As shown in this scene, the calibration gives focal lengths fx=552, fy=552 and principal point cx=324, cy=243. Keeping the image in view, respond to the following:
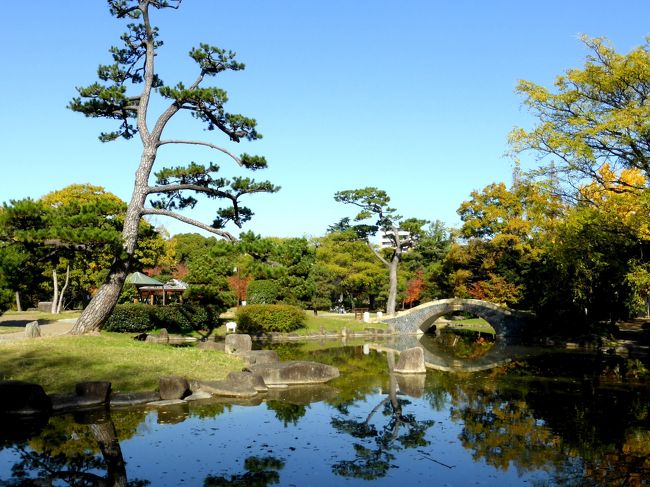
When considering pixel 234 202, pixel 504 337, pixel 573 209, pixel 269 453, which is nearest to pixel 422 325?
pixel 504 337

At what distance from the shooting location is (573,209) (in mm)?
26422

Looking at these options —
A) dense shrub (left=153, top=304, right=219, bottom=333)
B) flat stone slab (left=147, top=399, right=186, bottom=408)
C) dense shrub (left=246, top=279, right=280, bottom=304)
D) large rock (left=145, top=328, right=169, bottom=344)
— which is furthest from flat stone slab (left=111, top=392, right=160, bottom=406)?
dense shrub (left=246, top=279, right=280, bottom=304)

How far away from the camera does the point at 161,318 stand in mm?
29641

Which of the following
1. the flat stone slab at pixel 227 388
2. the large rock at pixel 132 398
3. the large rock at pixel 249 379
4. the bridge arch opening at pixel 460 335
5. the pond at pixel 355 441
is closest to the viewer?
the pond at pixel 355 441

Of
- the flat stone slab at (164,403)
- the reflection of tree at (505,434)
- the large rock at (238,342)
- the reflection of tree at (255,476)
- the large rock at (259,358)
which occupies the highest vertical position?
the large rock at (238,342)

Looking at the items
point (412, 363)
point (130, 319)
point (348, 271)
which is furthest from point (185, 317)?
point (348, 271)

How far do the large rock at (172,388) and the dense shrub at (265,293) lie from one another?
2519cm

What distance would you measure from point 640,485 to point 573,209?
2044 centimetres

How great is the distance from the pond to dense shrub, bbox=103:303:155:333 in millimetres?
15932

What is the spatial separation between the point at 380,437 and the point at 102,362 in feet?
26.8

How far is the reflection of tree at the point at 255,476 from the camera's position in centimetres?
781

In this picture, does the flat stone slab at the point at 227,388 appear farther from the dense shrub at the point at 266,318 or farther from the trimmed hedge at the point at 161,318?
the dense shrub at the point at 266,318

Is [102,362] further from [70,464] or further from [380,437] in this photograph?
[380,437]

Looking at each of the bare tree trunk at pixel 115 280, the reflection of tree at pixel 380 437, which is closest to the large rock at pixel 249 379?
the reflection of tree at pixel 380 437
